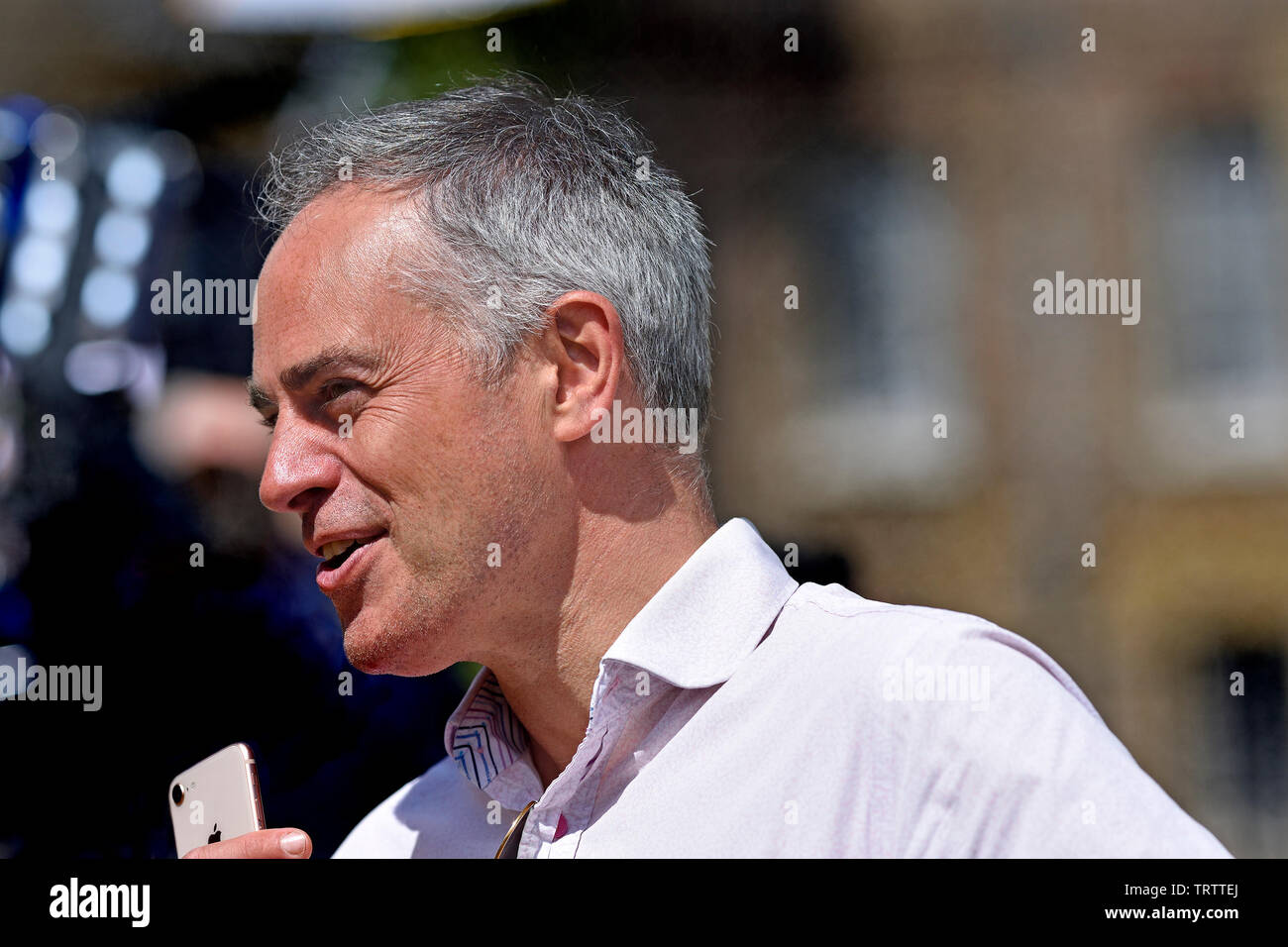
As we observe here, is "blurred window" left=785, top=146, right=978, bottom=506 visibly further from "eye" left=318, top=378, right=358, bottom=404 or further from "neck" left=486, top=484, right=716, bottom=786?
"eye" left=318, top=378, right=358, bottom=404

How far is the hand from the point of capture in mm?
1651

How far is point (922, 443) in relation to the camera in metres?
4.27

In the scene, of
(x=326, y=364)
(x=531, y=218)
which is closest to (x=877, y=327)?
(x=531, y=218)

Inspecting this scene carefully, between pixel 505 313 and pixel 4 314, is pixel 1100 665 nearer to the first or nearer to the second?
pixel 505 313

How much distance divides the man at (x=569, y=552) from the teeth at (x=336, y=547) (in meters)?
0.02

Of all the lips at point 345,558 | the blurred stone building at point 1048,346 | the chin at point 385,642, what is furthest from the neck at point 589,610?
the blurred stone building at point 1048,346

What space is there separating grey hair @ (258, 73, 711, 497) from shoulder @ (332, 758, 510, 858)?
A: 757 mm

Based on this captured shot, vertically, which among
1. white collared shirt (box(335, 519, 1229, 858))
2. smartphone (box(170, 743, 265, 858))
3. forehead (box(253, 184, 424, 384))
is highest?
forehead (box(253, 184, 424, 384))

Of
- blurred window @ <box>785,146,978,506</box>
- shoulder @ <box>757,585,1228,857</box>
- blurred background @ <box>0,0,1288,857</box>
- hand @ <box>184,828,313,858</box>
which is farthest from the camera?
blurred window @ <box>785,146,978,506</box>

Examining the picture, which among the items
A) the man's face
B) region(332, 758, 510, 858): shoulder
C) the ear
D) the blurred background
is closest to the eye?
the man's face

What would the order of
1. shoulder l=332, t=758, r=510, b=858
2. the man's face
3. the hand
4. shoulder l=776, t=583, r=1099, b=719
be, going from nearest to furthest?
shoulder l=776, t=583, r=1099, b=719, the hand, the man's face, shoulder l=332, t=758, r=510, b=858

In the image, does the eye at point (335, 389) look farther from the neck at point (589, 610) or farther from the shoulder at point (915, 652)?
the shoulder at point (915, 652)

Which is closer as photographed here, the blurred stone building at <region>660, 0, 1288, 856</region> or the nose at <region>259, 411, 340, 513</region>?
the nose at <region>259, 411, 340, 513</region>
